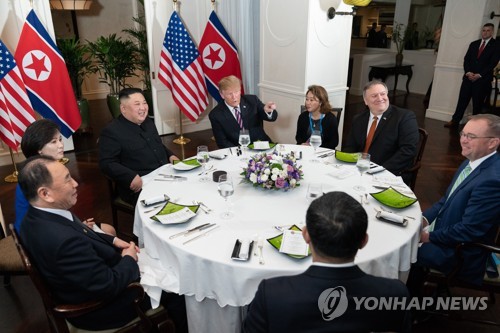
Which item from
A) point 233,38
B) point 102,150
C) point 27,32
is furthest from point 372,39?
point 102,150

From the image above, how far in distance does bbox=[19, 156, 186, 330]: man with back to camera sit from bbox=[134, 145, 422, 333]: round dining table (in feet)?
0.73

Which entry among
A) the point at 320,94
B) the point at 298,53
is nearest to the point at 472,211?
the point at 320,94

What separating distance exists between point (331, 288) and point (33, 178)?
51.3 inches

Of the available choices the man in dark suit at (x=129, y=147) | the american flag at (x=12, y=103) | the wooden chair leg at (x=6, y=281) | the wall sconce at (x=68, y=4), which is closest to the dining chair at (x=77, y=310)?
the man in dark suit at (x=129, y=147)

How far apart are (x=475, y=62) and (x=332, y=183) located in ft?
18.1

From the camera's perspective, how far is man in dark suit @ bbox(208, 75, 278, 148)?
145 inches

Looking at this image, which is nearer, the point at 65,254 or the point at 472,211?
the point at 65,254

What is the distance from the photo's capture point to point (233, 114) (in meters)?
3.83

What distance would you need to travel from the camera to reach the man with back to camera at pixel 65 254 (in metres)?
1.54

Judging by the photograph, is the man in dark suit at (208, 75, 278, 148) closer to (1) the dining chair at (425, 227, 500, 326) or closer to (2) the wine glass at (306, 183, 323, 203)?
(2) the wine glass at (306, 183, 323, 203)

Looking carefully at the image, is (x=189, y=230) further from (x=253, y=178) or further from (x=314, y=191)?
(x=314, y=191)

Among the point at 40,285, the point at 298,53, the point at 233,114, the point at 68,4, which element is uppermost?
the point at 68,4

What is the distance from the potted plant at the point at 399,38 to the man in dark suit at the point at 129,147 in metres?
8.46

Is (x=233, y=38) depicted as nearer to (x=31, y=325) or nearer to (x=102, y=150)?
(x=102, y=150)
